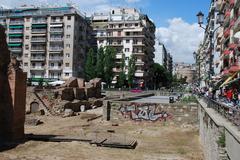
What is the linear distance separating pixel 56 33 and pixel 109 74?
18.7 meters

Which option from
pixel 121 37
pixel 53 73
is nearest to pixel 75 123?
pixel 53 73

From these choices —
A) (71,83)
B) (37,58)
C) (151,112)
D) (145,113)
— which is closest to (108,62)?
(37,58)

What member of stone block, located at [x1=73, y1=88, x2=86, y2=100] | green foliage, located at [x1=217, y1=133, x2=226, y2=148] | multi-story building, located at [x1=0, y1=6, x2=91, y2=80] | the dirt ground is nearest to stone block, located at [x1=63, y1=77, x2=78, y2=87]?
stone block, located at [x1=73, y1=88, x2=86, y2=100]

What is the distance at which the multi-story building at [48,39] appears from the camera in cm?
8862

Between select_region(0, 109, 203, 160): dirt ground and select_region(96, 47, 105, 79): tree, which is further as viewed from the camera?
select_region(96, 47, 105, 79): tree

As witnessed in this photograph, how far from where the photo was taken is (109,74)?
269 ft

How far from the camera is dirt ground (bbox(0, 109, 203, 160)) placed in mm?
20300

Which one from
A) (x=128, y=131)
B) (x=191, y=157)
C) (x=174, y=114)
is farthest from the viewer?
(x=174, y=114)

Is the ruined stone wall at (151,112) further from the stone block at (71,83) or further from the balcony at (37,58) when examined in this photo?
the balcony at (37,58)

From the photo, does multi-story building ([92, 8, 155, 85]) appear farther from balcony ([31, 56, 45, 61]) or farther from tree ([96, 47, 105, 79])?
balcony ([31, 56, 45, 61])

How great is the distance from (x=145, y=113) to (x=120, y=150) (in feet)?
38.2

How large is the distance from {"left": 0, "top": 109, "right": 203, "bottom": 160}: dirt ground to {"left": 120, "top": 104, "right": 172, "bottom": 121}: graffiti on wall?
544 millimetres

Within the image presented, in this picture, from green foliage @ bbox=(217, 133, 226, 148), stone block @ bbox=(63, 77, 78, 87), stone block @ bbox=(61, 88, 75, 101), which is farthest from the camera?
stone block @ bbox=(63, 77, 78, 87)

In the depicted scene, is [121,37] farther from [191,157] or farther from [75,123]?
[191,157]
